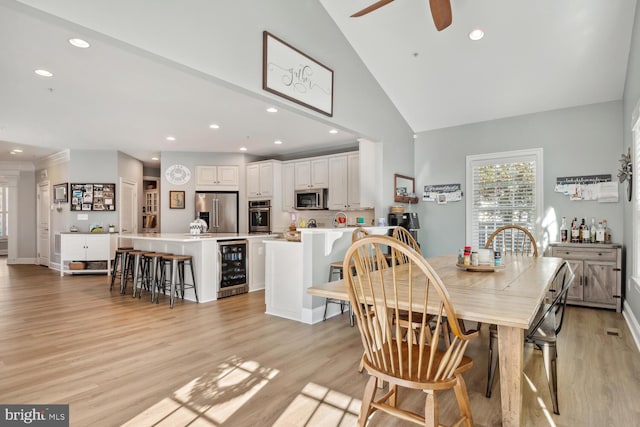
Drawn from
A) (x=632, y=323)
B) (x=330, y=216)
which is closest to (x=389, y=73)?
(x=330, y=216)

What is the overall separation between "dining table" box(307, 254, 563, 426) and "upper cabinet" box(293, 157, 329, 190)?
14.1 feet

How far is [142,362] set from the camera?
8.96 ft

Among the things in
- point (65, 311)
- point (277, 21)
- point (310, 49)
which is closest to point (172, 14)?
point (277, 21)

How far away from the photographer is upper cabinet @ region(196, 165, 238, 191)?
7430mm

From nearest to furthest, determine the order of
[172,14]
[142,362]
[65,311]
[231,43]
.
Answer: [172,14]
[142,362]
[231,43]
[65,311]

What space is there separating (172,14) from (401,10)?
2.49 metres

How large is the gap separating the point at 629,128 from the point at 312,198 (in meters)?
4.49

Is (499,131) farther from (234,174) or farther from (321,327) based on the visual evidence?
(234,174)

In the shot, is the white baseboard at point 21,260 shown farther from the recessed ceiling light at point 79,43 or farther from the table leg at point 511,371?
the table leg at point 511,371

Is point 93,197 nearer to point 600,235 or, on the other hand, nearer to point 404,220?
point 404,220

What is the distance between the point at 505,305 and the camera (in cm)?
154

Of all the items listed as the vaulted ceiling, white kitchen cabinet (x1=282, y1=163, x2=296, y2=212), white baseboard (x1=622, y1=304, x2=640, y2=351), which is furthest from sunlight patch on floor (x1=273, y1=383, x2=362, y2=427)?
white kitchen cabinet (x1=282, y1=163, x2=296, y2=212)

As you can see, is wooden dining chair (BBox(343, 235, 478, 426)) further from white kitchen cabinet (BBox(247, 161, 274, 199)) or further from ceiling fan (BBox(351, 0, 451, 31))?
white kitchen cabinet (BBox(247, 161, 274, 199))

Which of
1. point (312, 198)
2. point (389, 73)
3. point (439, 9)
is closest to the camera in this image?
point (439, 9)
